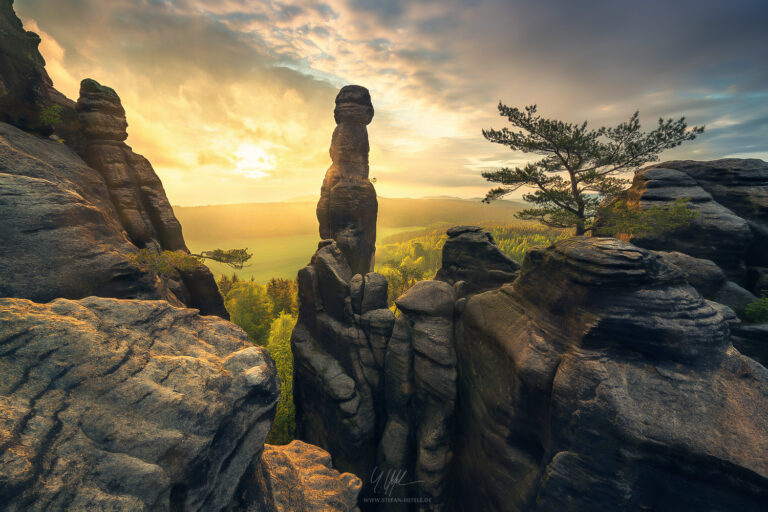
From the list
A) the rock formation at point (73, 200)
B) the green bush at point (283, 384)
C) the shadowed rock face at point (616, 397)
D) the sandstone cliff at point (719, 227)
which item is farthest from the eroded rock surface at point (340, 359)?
the sandstone cliff at point (719, 227)

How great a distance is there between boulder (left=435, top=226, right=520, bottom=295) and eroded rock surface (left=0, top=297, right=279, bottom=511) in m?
12.6

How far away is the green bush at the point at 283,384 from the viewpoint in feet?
67.2

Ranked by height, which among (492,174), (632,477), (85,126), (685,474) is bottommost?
(632,477)

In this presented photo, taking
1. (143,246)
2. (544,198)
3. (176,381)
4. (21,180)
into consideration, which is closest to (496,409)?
(176,381)

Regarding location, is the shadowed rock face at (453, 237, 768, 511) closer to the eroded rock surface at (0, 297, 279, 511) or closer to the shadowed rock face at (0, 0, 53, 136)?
the eroded rock surface at (0, 297, 279, 511)

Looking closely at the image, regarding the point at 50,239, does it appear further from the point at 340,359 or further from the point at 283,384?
the point at 283,384

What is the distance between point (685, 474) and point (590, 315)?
163 inches

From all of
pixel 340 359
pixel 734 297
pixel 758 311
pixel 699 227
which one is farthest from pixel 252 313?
pixel 699 227

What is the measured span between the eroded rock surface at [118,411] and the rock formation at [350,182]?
17310 mm

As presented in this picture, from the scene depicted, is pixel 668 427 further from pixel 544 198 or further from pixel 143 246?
pixel 143 246

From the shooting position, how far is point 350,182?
23844mm

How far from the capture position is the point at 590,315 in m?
8.22

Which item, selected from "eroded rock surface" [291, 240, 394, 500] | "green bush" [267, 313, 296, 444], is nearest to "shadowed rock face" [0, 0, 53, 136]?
"eroded rock surface" [291, 240, 394, 500]

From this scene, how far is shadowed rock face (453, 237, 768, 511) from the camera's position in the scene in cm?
622
